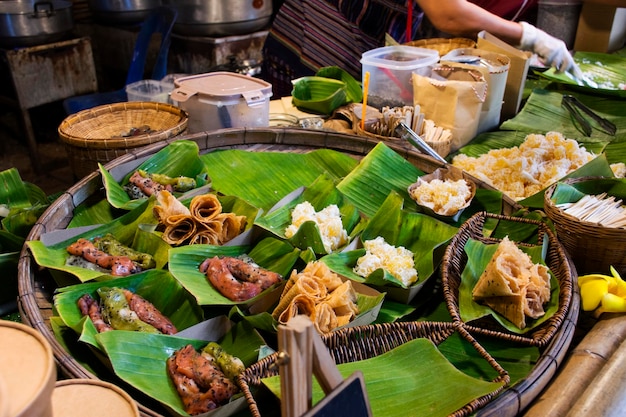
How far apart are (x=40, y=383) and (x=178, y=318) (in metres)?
1.12

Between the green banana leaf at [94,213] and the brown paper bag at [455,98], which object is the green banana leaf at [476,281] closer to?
the brown paper bag at [455,98]

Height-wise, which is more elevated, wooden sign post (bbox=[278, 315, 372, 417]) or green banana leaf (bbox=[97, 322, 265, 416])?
wooden sign post (bbox=[278, 315, 372, 417])

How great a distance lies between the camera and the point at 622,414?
1.33 meters

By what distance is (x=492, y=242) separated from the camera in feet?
6.61

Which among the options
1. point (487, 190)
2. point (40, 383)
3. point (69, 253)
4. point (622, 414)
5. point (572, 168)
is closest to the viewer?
point (40, 383)

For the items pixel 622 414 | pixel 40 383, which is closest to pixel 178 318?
pixel 40 383

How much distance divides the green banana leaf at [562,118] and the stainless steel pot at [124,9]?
15.5 ft

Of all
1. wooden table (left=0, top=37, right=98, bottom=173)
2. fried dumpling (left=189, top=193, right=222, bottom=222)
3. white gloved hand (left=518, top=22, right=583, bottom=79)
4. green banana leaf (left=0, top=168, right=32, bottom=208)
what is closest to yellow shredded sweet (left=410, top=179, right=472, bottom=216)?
fried dumpling (left=189, top=193, right=222, bottom=222)

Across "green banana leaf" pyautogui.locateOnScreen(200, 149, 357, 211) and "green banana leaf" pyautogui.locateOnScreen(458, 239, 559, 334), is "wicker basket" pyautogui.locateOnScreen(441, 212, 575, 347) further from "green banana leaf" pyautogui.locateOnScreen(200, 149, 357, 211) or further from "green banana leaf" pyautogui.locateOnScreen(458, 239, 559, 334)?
"green banana leaf" pyautogui.locateOnScreen(200, 149, 357, 211)

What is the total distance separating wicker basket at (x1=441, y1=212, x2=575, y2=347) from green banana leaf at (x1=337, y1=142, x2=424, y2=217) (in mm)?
392

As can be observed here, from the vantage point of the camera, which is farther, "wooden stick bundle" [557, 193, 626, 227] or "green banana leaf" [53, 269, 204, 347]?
"wooden stick bundle" [557, 193, 626, 227]

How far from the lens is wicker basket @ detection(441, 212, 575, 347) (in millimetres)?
1557

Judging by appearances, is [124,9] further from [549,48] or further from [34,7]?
[549,48]

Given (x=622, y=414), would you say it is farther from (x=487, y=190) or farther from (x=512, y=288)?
(x=487, y=190)
